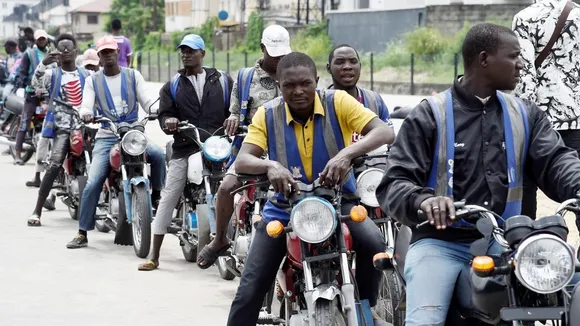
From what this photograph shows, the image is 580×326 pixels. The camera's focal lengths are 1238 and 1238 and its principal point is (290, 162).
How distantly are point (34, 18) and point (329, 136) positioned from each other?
145201 mm

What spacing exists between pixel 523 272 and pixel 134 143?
720 cm

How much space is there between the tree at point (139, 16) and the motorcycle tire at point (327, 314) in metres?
84.4

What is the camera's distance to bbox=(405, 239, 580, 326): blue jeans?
4.61 metres

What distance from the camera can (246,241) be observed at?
8039 millimetres

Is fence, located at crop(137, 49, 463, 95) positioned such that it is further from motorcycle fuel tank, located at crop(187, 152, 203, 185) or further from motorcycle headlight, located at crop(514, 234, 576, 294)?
motorcycle headlight, located at crop(514, 234, 576, 294)

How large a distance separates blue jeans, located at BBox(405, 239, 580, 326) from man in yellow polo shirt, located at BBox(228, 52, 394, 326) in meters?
1.34

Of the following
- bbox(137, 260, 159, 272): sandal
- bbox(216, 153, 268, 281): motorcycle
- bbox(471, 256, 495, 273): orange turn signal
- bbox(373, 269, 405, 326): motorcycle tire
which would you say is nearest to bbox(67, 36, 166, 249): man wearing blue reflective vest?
bbox(137, 260, 159, 272): sandal

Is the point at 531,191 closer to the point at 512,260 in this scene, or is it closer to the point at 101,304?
the point at 512,260

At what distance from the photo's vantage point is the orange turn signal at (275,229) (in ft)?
19.2

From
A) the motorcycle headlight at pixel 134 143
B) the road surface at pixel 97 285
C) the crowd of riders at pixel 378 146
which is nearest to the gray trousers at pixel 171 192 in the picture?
the crowd of riders at pixel 378 146

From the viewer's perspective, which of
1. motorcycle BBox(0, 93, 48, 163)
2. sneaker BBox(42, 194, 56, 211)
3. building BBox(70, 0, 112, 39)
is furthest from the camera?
building BBox(70, 0, 112, 39)

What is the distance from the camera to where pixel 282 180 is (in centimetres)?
574

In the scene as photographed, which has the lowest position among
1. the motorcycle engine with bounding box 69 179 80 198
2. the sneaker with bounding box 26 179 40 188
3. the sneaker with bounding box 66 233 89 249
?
the sneaker with bounding box 26 179 40 188

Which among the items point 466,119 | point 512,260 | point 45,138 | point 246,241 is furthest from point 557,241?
point 45,138
